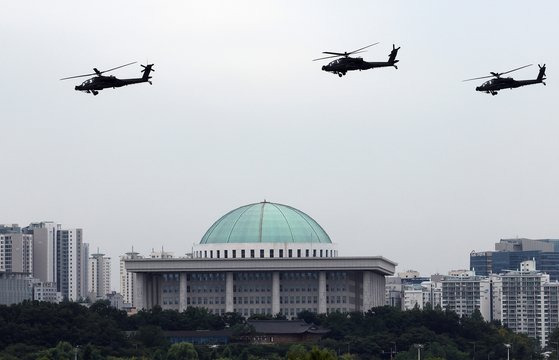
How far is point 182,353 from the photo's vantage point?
19412 centimetres

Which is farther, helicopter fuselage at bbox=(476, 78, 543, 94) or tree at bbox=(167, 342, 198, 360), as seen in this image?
tree at bbox=(167, 342, 198, 360)

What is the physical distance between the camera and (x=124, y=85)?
130 meters

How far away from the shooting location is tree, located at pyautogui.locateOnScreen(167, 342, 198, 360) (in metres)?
193

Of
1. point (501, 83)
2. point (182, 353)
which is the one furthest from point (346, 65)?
point (182, 353)

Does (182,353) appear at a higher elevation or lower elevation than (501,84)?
lower

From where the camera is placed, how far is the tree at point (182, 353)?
193 m

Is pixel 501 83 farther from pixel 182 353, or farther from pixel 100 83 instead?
pixel 182 353

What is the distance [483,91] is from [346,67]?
12122mm

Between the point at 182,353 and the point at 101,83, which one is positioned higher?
the point at 101,83

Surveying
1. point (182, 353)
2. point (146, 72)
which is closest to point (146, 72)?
point (146, 72)

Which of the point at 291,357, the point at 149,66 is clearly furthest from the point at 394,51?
the point at 291,357

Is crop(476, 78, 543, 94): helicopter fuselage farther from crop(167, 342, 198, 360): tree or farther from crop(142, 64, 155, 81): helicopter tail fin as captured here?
crop(167, 342, 198, 360): tree

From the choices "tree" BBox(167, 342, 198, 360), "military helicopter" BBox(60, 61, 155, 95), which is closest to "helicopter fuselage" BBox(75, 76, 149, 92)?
"military helicopter" BBox(60, 61, 155, 95)

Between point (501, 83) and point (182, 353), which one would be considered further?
point (182, 353)
